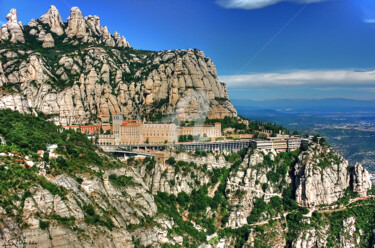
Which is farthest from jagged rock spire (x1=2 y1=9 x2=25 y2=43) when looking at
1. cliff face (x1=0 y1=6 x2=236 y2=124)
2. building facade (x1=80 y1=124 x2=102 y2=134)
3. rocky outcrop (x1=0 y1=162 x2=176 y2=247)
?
rocky outcrop (x1=0 y1=162 x2=176 y2=247)

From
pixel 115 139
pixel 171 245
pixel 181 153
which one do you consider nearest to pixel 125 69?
pixel 115 139

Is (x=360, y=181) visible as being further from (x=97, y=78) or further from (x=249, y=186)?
(x=97, y=78)

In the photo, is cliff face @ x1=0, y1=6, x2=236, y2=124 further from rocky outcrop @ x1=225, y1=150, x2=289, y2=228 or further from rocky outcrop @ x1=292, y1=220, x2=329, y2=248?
rocky outcrop @ x1=292, y1=220, x2=329, y2=248

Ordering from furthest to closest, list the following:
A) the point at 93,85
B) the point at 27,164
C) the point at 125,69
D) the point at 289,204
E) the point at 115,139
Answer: the point at 125,69, the point at 93,85, the point at 115,139, the point at 289,204, the point at 27,164

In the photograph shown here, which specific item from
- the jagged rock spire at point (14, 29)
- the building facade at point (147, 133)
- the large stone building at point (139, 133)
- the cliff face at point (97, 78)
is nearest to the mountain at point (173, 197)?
the building facade at point (147, 133)

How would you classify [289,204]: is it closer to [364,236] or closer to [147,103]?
[364,236]
